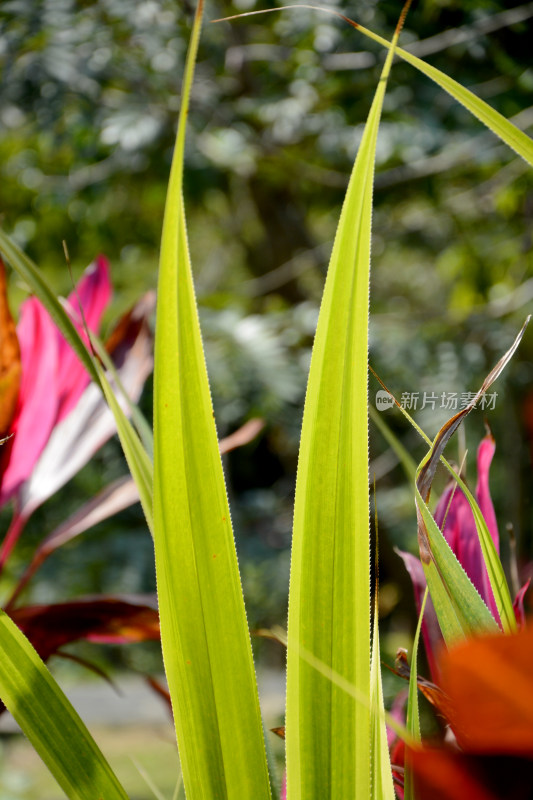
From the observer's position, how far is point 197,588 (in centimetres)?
18

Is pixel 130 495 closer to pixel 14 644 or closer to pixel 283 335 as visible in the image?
pixel 14 644

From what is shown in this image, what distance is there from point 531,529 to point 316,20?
107 centimetres

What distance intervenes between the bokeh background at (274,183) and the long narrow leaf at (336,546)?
69cm

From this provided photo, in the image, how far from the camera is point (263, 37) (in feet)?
4.84

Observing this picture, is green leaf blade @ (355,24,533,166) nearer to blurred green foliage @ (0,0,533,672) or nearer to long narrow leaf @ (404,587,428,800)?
long narrow leaf @ (404,587,428,800)

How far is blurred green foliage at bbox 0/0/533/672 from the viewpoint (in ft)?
3.48

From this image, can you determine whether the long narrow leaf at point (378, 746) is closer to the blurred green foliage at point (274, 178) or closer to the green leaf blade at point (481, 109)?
the green leaf blade at point (481, 109)

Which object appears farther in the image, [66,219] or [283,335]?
[66,219]

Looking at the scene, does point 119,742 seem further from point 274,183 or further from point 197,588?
point 197,588

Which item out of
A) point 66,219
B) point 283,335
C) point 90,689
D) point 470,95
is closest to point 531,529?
point 283,335

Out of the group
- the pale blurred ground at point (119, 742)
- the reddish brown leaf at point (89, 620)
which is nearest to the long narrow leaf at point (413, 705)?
the reddish brown leaf at point (89, 620)

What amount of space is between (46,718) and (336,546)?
9 centimetres

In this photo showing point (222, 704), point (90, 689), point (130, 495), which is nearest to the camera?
point (222, 704)

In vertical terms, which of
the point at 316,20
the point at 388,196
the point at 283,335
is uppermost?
the point at 316,20
